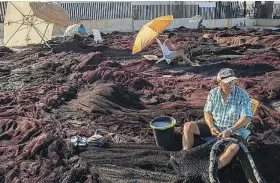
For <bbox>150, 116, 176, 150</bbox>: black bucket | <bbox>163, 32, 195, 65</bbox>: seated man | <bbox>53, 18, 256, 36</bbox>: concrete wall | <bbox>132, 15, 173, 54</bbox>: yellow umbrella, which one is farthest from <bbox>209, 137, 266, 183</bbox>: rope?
<bbox>53, 18, 256, 36</bbox>: concrete wall

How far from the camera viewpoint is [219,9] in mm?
25828

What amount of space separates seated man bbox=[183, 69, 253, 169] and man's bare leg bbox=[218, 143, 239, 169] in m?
0.16

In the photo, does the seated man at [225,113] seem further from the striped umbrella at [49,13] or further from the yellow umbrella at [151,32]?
the striped umbrella at [49,13]

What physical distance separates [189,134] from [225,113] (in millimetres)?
559

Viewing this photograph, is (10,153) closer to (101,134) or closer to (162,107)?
(101,134)

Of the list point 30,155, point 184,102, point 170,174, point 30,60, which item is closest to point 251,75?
point 184,102

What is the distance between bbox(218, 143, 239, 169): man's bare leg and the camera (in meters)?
4.07

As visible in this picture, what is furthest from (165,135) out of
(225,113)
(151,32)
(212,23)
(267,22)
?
(267,22)

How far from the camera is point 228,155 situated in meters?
4.07

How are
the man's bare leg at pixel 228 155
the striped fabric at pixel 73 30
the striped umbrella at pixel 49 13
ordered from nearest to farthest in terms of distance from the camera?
the man's bare leg at pixel 228 155 < the striped umbrella at pixel 49 13 < the striped fabric at pixel 73 30

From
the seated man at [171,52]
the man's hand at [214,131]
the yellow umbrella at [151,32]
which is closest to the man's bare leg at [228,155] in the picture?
the man's hand at [214,131]

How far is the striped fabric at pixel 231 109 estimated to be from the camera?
4418 millimetres

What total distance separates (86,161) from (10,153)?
1.26 m

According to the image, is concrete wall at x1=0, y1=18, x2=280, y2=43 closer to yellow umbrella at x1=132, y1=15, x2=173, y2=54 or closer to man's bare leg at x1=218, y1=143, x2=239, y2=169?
yellow umbrella at x1=132, y1=15, x2=173, y2=54
